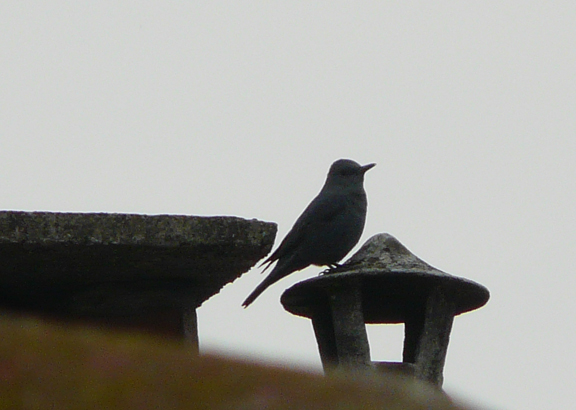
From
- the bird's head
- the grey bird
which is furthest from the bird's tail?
the bird's head

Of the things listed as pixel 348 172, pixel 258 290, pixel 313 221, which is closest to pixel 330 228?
pixel 313 221

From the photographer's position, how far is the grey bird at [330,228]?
8.57 meters

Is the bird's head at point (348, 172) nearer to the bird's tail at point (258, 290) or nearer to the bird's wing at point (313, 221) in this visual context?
the bird's wing at point (313, 221)

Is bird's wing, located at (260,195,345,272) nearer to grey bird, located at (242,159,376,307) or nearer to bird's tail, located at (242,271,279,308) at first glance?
grey bird, located at (242,159,376,307)

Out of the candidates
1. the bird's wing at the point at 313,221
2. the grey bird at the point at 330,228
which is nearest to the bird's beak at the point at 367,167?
the grey bird at the point at 330,228

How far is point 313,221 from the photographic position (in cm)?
870

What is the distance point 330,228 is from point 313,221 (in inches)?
7.5

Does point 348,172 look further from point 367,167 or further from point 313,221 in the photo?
point 313,221

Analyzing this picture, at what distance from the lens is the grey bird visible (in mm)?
8570

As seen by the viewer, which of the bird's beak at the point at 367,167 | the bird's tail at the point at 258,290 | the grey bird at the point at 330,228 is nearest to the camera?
the bird's tail at the point at 258,290

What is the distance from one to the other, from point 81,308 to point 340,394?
8.71 ft

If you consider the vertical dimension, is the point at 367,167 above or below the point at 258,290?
above

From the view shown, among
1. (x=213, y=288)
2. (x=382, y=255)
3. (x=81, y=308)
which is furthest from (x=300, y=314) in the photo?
(x=81, y=308)

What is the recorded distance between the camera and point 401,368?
5.27 metres
